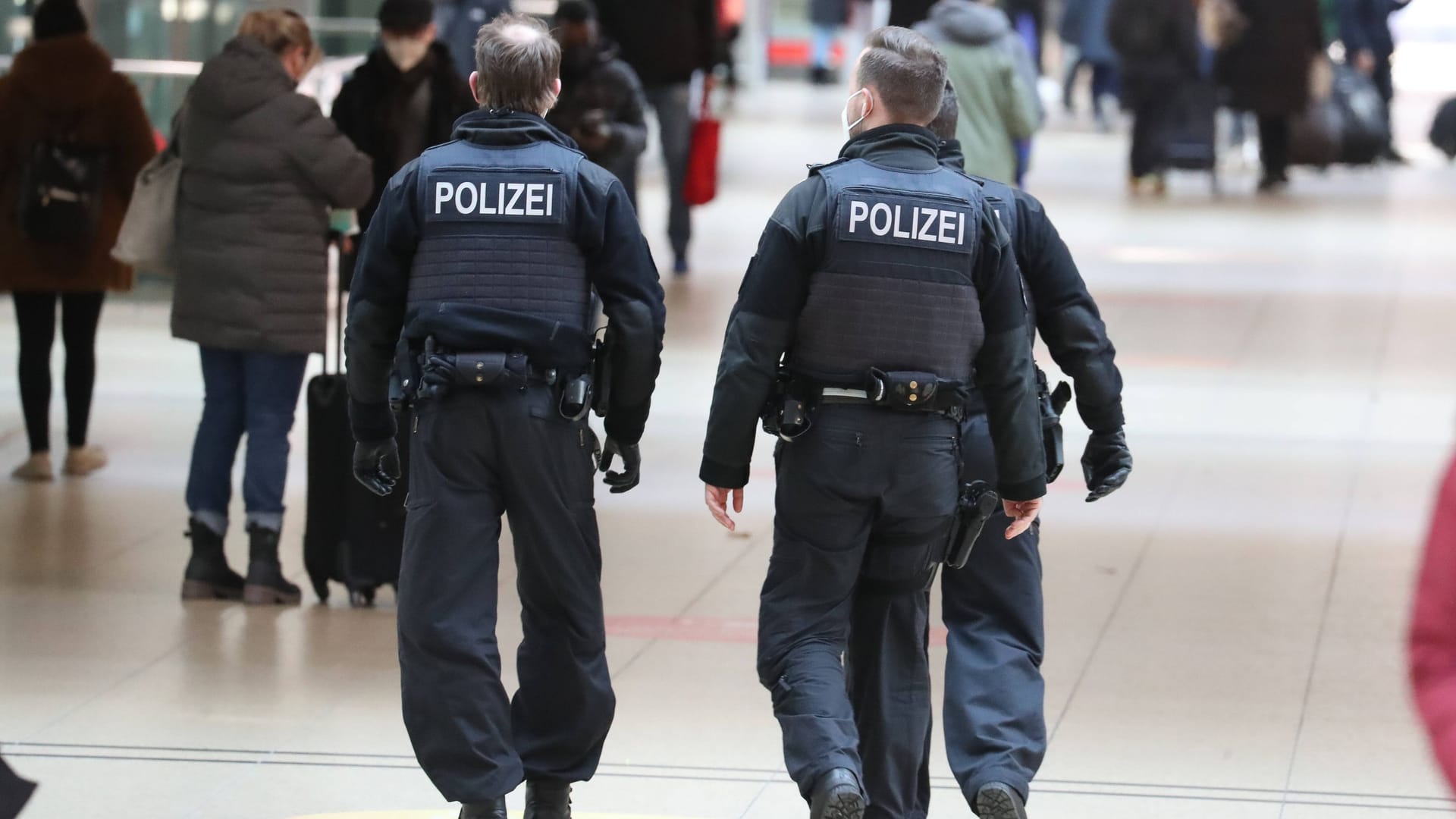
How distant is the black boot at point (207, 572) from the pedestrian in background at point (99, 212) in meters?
1.89

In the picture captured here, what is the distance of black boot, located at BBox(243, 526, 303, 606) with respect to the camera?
6.73m

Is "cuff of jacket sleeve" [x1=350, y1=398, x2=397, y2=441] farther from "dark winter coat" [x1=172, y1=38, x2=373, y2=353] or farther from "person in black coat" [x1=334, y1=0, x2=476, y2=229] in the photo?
"person in black coat" [x1=334, y1=0, x2=476, y2=229]

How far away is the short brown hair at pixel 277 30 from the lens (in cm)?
664

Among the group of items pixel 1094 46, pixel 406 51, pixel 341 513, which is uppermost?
pixel 406 51

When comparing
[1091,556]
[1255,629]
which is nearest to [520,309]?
[1255,629]

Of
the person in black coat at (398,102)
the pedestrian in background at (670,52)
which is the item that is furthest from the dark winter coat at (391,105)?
the pedestrian in background at (670,52)

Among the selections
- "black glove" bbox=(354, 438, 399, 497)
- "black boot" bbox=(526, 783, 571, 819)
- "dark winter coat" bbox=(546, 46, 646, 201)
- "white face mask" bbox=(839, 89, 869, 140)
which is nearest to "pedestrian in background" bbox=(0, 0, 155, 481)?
"dark winter coat" bbox=(546, 46, 646, 201)

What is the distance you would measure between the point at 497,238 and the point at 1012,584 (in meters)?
1.31

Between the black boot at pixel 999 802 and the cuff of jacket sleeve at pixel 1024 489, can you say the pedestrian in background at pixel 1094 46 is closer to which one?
the cuff of jacket sleeve at pixel 1024 489

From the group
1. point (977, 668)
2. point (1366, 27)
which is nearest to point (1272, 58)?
point (1366, 27)

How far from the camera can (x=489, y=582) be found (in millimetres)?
4496

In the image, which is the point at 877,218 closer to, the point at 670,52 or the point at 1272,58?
the point at 670,52

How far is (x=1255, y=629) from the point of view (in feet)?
21.4

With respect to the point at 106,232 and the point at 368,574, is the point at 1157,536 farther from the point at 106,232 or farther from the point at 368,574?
the point at 106,232
